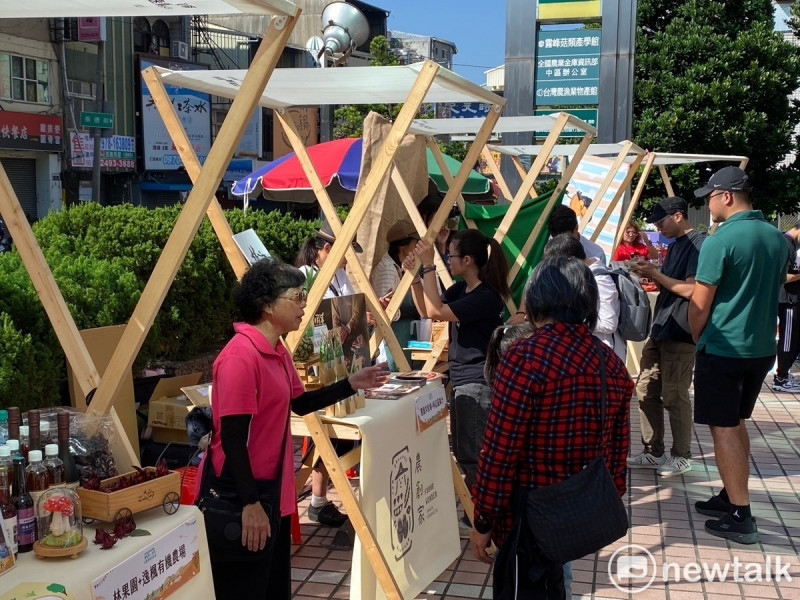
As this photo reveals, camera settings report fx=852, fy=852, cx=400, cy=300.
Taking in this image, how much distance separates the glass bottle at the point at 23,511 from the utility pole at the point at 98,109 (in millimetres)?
25158

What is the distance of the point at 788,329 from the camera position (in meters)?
9.20

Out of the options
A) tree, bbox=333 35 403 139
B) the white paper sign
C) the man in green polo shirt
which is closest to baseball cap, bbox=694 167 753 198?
the man in green polo shirt

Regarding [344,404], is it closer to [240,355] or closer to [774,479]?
[240,355]

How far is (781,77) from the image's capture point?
15.2m

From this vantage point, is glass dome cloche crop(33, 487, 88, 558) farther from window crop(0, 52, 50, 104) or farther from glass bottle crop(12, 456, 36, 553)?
window crop(0, 52, 50, 104)

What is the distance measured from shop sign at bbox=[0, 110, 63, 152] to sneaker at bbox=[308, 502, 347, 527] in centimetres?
2354

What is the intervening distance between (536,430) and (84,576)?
1375 millimetres

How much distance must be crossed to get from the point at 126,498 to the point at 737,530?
373 centimetres

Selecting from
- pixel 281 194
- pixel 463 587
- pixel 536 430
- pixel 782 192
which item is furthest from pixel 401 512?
pixel 782 192

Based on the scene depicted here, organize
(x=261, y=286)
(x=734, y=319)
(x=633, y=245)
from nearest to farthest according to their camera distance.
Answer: (x=261, y=286)
(x=734, y=319)
(x=633, y=245)

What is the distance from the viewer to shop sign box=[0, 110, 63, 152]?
25.1m

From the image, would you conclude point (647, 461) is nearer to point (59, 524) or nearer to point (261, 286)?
point (261, 286)

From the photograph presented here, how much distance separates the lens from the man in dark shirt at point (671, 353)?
5691mm

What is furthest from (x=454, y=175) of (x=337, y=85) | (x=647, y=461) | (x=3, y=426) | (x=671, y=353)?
(x=3, y=426)
